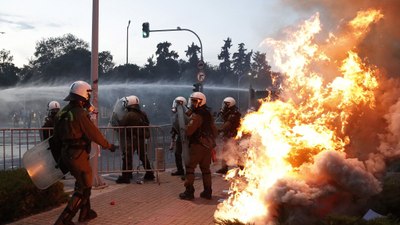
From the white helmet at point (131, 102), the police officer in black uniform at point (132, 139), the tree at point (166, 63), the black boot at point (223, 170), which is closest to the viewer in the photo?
the police officer in black uniform at point (132, 139)

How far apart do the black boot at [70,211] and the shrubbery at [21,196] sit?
1.11m

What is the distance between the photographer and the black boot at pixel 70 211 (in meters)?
5.87

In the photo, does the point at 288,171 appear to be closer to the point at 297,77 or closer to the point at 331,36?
the point at 297,77

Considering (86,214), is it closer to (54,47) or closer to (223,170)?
(223,170)

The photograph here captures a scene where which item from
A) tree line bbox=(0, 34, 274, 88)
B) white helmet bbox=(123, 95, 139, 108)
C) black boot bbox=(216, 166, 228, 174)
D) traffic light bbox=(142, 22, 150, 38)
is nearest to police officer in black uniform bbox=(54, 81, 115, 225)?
white helmet bbox=(123, 95, 139, 108)

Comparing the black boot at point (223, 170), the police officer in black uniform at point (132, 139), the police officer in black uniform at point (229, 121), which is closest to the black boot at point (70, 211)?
the police officer in black uniform at point (132, 139)

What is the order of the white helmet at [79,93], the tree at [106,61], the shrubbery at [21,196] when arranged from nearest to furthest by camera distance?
the white helmet at [79,93]
the shrubbery at [21,196]
the tree at [106,61]

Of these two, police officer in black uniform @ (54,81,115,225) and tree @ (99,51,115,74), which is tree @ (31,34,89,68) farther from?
police officer in black uniform @ (54,81,115,225)

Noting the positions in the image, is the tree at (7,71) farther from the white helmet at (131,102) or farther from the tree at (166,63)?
the white helmet at (131,102)

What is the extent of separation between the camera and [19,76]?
6109 cm

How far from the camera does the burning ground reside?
4.98 metres

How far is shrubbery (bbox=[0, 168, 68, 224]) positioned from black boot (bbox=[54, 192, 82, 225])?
1109mm

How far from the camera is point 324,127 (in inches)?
218

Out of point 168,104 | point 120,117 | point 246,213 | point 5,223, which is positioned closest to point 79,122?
point 5,223
